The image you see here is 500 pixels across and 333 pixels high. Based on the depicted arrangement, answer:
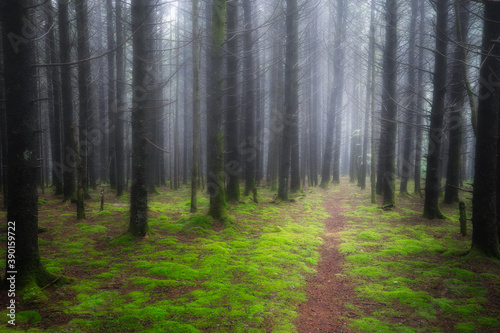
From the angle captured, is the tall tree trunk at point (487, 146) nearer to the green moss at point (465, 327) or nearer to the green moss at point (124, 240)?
the green moss at point (465, 327)

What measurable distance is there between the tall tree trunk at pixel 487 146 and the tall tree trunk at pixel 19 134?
8.79 metres

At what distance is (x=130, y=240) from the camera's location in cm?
783

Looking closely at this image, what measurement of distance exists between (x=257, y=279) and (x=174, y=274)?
1.70 m

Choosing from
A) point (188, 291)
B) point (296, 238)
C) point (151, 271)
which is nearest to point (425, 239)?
point (296, 238)

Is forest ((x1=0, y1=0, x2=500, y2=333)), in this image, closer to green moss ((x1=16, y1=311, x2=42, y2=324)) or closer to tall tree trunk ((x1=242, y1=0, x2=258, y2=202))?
green moss ((x1=16, y1=311, x2=42, y2=324))

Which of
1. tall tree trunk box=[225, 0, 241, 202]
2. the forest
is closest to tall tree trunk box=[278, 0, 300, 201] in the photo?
the forest

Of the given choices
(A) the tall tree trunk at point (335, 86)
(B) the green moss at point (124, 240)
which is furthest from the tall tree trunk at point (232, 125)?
(A) the tall tree trunk at point (335, 86)

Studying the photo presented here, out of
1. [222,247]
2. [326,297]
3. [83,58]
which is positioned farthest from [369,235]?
[83,58]

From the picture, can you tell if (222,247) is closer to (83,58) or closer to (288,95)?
(288,95)

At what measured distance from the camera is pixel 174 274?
5.98 m

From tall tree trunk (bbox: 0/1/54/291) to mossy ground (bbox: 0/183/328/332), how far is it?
1.01 metres

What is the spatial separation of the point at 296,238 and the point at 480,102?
226 inches

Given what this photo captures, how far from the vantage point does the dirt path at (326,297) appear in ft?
15.2

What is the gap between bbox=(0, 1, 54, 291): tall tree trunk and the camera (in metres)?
4.48
